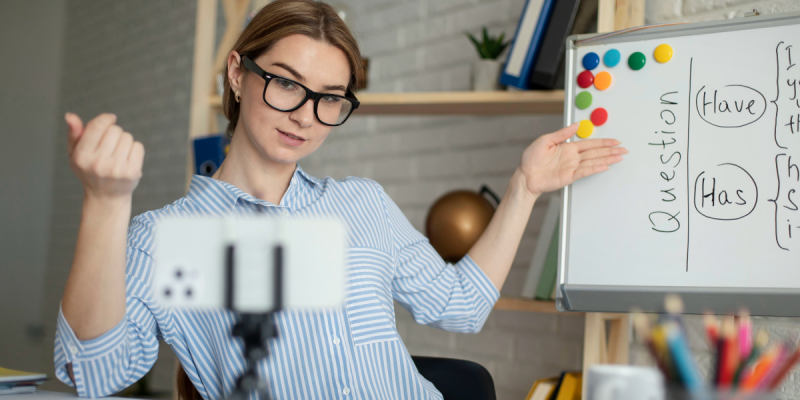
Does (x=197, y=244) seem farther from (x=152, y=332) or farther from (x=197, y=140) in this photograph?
(x=197, y=140)

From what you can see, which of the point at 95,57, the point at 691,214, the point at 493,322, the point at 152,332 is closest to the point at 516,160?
the point at 493,322

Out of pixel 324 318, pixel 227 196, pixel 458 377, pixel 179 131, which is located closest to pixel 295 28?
pixel 227 196

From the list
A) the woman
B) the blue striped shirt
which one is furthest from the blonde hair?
the blue striped shirt

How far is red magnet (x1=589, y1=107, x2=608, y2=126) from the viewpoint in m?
1.16

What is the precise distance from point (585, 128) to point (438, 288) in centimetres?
43

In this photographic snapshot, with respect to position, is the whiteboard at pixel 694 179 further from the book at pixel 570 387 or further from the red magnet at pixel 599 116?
the book at pixel 570 387

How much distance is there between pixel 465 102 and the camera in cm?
147

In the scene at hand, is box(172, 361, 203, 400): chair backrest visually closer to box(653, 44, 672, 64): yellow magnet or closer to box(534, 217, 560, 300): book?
box(534, 217, 560, 300): book

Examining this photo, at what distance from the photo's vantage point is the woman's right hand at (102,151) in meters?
0.53

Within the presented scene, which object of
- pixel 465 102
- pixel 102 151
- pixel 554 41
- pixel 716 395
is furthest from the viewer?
pixel 465 102

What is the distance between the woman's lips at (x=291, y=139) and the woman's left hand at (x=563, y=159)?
1.44 ft

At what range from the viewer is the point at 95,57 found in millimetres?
3391

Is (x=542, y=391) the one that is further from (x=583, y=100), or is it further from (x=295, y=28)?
(x=295, y=28)

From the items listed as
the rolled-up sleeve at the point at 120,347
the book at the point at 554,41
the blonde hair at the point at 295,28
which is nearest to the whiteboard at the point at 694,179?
the book at the point at 554,41
